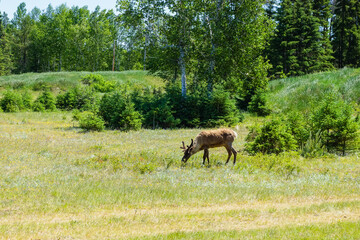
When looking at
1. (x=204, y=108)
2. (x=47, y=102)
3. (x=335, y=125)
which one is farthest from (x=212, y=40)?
(x=47, y=102)

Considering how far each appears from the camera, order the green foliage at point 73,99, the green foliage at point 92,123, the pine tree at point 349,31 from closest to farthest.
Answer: the green foliage at point 92,123 < the green foliage at point 73,99 < the pine tree at point 349,31

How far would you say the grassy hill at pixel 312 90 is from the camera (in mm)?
31672

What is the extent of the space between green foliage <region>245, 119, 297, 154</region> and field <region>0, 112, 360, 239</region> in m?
0.67

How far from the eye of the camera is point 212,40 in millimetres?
27500

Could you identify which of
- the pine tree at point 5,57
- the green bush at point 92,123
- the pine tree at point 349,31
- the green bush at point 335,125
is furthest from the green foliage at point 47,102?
the pine tree at point 5,57

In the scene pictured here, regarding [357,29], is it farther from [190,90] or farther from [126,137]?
[126,137]

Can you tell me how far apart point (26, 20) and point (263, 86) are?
73.8 meters

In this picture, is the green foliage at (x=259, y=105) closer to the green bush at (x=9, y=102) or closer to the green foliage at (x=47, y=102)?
the green foliage at (x=47, y=102)

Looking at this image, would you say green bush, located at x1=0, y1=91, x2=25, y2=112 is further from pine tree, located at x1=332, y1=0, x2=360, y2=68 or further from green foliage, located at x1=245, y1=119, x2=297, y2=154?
pine tree, located at x1=332, y1=0, x2=360, y2=68

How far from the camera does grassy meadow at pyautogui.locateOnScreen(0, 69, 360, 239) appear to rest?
6590mm

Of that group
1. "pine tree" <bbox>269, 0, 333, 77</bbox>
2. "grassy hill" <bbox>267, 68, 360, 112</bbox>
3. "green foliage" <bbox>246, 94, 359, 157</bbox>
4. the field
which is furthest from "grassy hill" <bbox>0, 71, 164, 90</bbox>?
the field

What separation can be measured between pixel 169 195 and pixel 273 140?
799 centimetres

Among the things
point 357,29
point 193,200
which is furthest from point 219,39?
point 357,29

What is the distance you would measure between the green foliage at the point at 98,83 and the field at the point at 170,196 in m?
32.8
